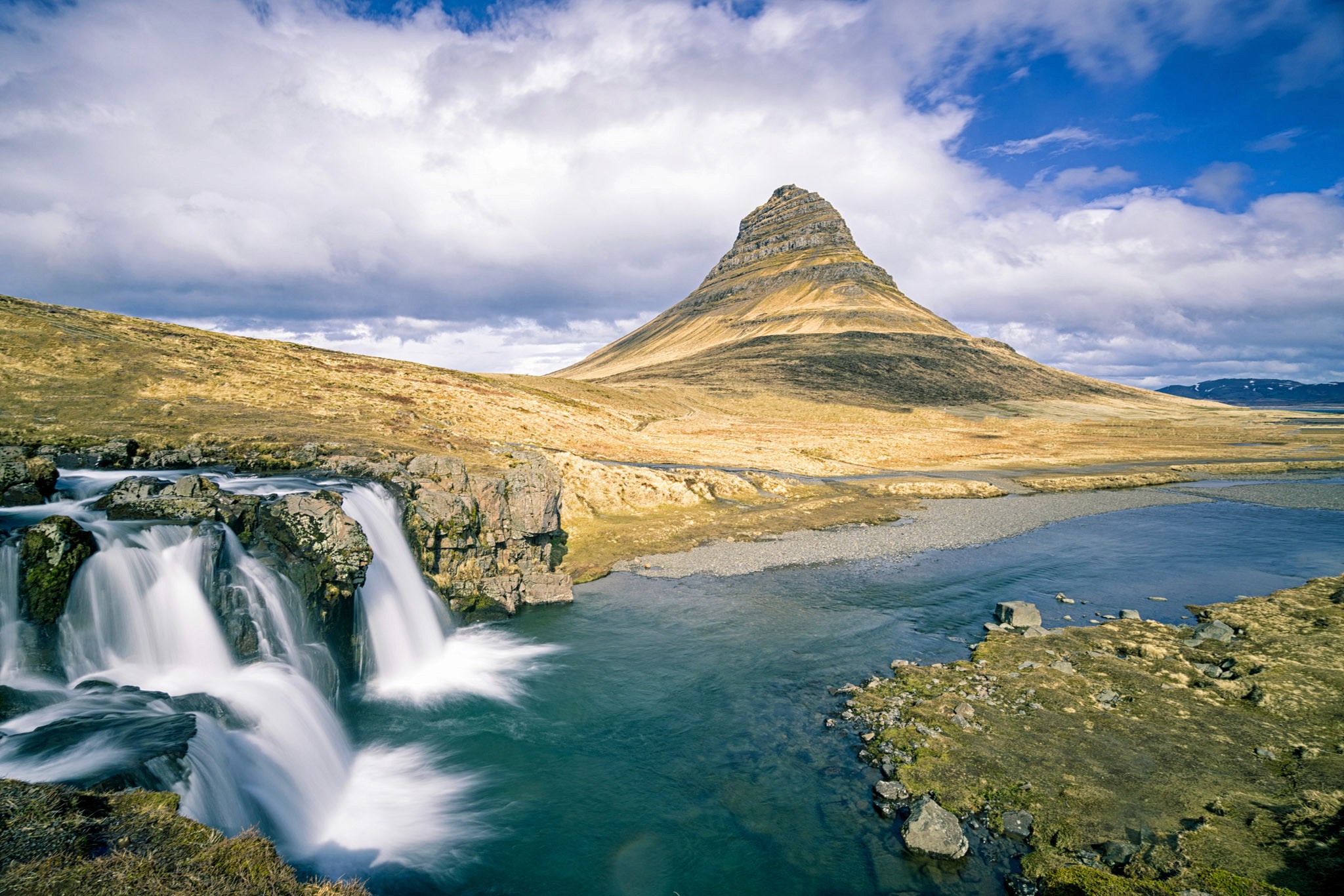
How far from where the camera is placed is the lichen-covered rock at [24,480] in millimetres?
20359

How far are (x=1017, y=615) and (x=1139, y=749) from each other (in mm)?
10397

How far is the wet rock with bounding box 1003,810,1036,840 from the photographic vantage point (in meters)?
13.9

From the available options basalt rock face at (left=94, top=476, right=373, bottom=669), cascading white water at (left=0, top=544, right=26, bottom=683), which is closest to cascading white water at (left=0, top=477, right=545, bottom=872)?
cascading white water at (left=0, top=544, right=26, bottom=683)

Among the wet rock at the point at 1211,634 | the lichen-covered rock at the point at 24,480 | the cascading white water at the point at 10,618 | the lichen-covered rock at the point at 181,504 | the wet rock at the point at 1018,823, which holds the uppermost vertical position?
the lichen-covered rock at the point at 24,480

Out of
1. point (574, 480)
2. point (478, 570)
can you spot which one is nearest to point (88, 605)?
point (478, 570)

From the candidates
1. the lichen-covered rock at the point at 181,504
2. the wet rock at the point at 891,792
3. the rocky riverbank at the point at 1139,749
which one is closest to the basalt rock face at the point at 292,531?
the lichen-covered rock at the point at 181,504

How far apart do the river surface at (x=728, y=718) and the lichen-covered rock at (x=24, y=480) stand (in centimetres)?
1370

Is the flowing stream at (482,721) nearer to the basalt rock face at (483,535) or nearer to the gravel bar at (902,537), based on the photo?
the basalt rock face at (483,535)

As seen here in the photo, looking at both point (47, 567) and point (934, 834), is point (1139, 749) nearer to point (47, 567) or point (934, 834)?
point (934, 834)

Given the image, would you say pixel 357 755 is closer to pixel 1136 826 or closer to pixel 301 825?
pixel 301 825

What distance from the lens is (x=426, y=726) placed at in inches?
808

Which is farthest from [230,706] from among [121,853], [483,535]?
[483,535]

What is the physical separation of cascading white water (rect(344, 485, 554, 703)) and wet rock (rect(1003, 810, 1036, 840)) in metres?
16.1

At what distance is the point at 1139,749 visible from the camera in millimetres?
16531
